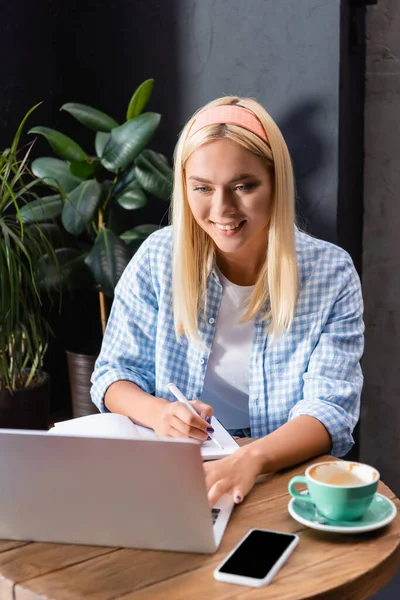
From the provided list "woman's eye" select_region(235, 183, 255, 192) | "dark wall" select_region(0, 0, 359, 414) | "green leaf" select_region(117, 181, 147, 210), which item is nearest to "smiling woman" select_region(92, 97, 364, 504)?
"woman's eye" select_region(235, 183, 255, 192)

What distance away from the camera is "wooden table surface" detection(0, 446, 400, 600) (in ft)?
3.12

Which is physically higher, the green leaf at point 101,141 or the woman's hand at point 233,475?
the green leaf at point 101,141

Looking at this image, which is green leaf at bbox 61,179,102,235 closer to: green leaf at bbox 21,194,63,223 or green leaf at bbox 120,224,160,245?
green leaf at bbox 21,194,63,223

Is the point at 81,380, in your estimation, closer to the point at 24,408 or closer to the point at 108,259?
the point at 24,408

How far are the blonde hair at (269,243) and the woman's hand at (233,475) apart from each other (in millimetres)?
431

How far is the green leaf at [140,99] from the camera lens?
266cm

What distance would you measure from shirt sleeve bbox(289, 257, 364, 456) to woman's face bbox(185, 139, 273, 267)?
21 centimetres

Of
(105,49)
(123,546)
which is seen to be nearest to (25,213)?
(105,49)

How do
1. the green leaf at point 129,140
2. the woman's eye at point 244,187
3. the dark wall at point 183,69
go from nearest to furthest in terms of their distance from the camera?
the woman's eye at point 244,187
the dark wall at point 183,69
the green leaf at point 129,140

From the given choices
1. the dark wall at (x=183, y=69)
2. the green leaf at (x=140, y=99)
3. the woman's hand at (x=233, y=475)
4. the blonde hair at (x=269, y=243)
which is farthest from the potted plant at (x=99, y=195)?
the woman's hand at (x=233, y=475)

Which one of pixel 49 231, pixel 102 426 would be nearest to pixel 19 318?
pixel 49 231

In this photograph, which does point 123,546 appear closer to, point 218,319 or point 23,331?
point 218,319

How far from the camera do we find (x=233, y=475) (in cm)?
122

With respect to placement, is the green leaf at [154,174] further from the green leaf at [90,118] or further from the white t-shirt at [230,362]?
the white t-shirt at [230,362]
